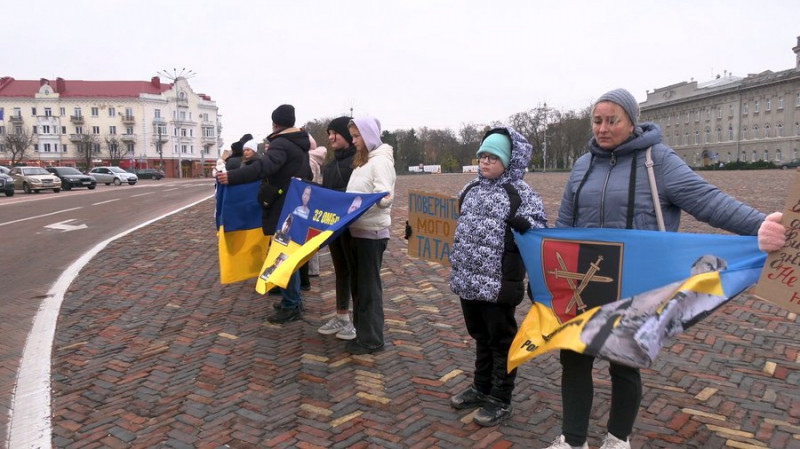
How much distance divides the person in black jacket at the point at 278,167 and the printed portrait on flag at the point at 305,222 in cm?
24

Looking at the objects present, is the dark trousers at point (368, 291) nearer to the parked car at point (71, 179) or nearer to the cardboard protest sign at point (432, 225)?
the cardboard protest sign at point (432, 225)

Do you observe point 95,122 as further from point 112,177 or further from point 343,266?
point 343,266

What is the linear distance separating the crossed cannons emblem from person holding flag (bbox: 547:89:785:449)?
0.12m

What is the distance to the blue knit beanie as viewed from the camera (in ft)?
11.3

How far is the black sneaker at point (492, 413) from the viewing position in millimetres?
3662

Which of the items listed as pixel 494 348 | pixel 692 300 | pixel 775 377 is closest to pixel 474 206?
pixel 494 348

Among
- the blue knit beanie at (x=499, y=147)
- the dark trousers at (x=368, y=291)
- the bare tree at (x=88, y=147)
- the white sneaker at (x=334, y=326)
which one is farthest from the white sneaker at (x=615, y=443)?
the bare tree at (x=88, y=147)

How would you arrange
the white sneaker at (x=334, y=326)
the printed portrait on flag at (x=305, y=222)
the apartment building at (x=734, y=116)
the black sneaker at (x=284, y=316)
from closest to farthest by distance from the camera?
the printed portrait on flag at (x=305, y=222), the white sneaker at (x=334, y=326), the black sneaker at (x=284, y=316), the apartment building at (x=734, y=116)

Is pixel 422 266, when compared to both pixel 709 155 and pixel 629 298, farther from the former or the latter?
pixel 709 155

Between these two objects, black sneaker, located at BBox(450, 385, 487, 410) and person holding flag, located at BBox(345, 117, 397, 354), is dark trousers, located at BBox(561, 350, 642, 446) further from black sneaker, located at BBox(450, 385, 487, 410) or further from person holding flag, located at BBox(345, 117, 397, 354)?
person holding flag, located at BBox(345, 117, 397, 354)

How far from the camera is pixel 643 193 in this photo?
291 centimetres

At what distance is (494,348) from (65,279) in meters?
6.97

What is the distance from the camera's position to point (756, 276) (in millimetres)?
2730

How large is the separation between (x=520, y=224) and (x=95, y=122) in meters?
112
